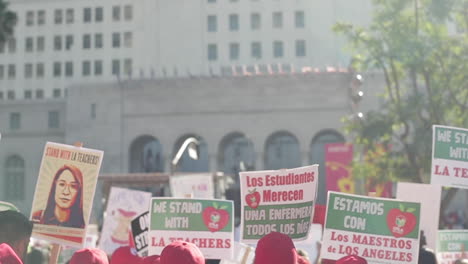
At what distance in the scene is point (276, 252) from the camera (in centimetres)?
371

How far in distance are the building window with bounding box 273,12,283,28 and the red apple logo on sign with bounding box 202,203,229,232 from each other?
50376 mm

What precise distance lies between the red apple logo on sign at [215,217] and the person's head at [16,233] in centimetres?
278

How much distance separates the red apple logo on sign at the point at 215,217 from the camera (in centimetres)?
685

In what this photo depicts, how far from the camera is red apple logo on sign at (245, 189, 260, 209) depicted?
639 cm

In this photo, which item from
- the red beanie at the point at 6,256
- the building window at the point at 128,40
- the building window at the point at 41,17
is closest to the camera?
the red beanie at the point at 6,256

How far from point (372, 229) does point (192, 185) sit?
6.54 meters

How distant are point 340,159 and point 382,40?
35.6ft

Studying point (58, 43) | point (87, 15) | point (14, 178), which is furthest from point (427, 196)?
point (58, 43)

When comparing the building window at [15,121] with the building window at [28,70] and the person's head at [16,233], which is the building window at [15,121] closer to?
the building window at [28,70]

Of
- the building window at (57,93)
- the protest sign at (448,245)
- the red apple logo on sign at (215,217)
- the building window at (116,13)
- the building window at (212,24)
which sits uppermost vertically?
the building window at (116,13)

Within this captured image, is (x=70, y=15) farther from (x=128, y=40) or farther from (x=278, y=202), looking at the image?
(x=278, y=202)

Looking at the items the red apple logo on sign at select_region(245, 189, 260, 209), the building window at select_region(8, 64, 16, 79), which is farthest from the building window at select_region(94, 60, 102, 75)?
the red apple logo on sign at select_region(245, 189, 260, 209)

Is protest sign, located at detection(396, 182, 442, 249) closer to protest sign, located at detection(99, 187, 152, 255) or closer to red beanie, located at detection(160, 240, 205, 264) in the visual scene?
protest sign, located at detection(99, 187, 152, 255)

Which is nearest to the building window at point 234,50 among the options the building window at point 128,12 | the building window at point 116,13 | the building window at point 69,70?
the building window at point 128,12
